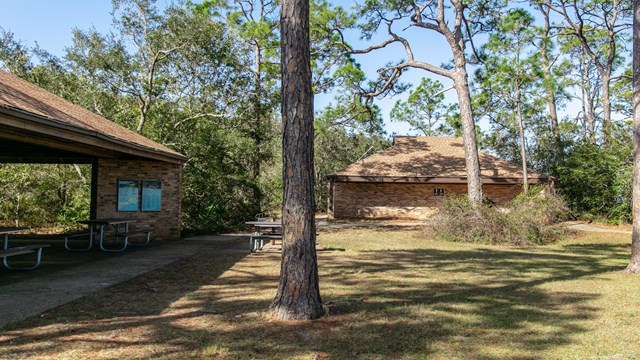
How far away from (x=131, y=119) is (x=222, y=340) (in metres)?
16.0

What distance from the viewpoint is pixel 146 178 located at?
1293cm

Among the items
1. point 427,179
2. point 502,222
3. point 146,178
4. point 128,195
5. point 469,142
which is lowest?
point 502,222

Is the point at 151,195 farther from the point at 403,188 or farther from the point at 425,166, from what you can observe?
the point at 425,166

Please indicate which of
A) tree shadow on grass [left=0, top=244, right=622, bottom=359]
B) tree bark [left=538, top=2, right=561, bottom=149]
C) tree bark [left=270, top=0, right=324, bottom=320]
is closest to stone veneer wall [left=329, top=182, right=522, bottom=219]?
tree bark [left=538, top=2, right=561, bottom=149]

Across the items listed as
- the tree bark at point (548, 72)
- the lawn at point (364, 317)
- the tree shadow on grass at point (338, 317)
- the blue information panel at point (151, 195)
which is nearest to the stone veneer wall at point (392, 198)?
the tree bark at point (548, 72)

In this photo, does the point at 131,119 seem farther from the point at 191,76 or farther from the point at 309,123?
the point at 309,123

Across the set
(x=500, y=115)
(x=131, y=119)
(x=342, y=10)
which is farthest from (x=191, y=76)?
(x=500, y=115)

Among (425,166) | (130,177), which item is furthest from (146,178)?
(425,166)

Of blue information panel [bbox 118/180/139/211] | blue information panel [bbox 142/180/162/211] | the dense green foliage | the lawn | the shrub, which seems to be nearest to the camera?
the lawn

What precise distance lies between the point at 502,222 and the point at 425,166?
10.3 m

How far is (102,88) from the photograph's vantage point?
682 inches

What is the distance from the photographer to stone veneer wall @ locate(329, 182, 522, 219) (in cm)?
2288

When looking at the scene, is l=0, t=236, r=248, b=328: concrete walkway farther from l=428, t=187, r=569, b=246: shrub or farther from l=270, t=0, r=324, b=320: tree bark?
l=428, t=187, r=569, b=246: shrub

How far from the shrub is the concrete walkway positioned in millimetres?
6713
